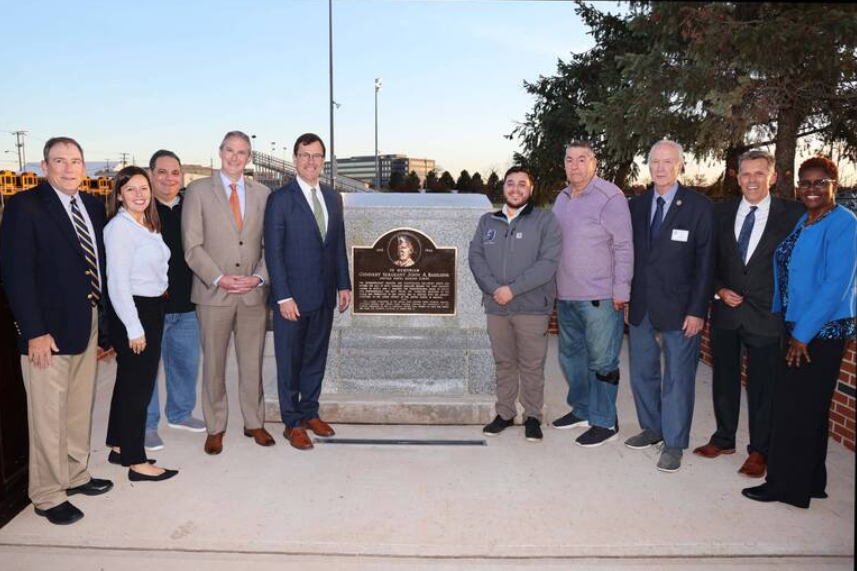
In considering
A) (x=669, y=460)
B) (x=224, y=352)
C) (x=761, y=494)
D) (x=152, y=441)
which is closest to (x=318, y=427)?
(x=224, y=352)

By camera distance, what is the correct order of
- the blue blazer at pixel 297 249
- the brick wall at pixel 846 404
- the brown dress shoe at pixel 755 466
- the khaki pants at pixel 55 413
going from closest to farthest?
1. the khaki pants at pixel 55 413
2. the brown dress shoe at pixel 755 466
3. the blue blazer at pixel 297 249
4. the brick wall at pixel 846 404

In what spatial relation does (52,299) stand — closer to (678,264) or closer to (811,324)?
(678,264)

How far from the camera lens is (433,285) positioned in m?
4.86

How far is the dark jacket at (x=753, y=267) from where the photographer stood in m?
3.71

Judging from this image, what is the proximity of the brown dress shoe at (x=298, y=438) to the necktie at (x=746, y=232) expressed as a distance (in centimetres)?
303

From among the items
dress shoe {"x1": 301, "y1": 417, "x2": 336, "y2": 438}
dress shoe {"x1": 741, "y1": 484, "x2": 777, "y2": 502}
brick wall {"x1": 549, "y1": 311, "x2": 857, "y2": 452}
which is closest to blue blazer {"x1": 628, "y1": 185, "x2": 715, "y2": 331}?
dress shoe {"x1": 741, "y1": 484, "x2": 777, "y2": 502}

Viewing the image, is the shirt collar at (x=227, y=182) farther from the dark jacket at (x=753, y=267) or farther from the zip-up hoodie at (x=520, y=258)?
the dark jacket at (x=753, y=267)

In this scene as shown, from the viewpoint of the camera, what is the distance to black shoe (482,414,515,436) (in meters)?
4.51

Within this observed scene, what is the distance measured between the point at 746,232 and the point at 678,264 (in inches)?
17.0

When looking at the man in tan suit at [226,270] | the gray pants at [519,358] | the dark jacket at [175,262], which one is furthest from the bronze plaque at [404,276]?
the dark jacket at [175,262]

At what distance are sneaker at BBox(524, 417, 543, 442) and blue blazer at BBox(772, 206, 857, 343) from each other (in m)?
1.79

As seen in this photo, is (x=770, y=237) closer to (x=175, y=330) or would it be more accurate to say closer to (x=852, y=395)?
(x=852, y=395)

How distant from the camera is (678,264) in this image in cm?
390

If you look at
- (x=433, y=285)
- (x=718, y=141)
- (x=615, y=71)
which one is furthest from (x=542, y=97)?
(x=433, y=285)
